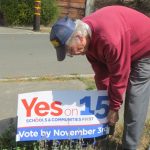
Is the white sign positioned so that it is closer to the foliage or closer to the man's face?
the man's face

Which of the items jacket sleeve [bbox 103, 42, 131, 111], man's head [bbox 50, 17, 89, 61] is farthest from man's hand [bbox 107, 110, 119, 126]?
man's head [bbox 50, 17, 89, 61]

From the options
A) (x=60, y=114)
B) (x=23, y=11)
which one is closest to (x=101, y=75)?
(x=60, y=114)

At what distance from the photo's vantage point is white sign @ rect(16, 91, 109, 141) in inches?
159

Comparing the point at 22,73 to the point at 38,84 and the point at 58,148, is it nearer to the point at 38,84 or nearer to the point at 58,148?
the point at 38,84

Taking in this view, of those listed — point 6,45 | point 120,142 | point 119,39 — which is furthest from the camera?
point 6,45

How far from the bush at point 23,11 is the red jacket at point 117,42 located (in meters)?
10.8

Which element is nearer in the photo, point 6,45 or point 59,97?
point 59,97

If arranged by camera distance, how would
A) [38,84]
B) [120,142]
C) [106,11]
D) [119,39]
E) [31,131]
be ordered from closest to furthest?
1. [119,39]
2. [106,11]
3. [31,131]
4. [120,142]
5. [38,84]

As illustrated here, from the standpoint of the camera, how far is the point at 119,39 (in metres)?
3.58

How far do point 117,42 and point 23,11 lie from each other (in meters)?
11.4

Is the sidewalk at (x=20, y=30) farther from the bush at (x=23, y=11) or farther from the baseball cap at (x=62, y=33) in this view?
the baseball cap at (x=62, y=33)

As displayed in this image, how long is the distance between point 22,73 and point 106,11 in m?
4.02

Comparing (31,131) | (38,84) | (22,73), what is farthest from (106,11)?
(22,73)

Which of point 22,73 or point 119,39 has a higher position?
point 119,39
